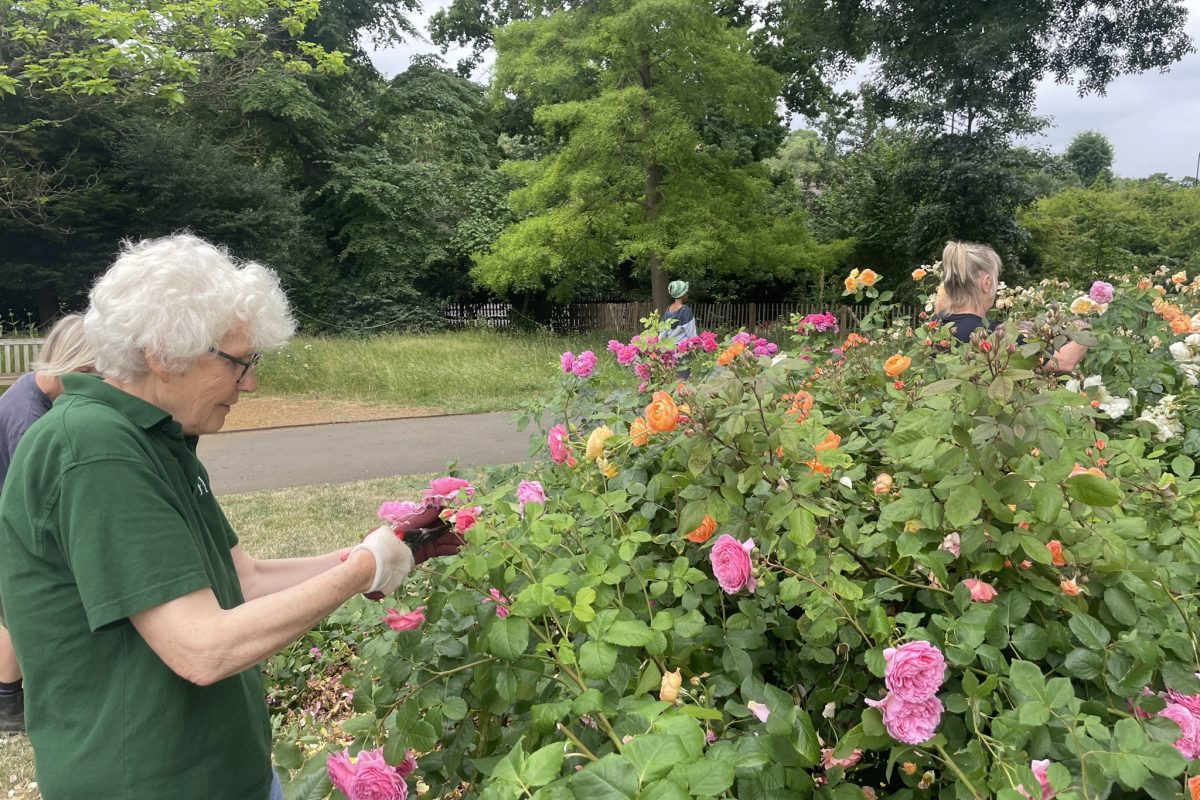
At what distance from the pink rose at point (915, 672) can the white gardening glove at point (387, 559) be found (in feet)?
2.51

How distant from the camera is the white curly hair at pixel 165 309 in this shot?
1241 millimetres

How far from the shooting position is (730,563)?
117 centimetres

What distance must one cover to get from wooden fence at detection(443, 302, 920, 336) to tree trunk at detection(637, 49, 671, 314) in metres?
2.07

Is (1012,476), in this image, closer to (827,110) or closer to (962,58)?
(962,58)

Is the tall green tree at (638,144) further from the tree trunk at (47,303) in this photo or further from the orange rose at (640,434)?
the orange rose at (640,434)

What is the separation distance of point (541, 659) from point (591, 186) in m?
16.1

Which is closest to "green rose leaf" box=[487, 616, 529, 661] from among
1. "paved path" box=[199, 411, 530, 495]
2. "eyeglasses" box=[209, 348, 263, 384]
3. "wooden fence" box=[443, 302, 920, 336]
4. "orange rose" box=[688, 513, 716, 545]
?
"orange rose" box=[688, 513, 716, 545]

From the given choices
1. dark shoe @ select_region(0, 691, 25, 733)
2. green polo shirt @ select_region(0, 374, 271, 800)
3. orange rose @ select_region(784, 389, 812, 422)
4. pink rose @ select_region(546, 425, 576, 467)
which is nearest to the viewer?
green polo shirt @ select_region(0, 374, 271, 800)

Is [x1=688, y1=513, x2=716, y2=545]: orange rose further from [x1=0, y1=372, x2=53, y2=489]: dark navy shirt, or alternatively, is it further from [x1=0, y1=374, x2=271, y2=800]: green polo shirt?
[x1=0, y1=372, x2=53, y2=489]: dark navy shirt

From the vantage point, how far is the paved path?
6762 millimetres

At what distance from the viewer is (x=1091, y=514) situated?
1.21 metres

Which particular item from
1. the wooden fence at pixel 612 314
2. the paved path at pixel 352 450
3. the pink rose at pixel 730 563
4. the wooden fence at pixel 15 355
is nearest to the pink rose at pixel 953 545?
the pink rose at pixel 730 563

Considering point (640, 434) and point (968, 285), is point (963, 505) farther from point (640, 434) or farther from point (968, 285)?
point (968, 285)

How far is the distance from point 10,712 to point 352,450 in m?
4.94
